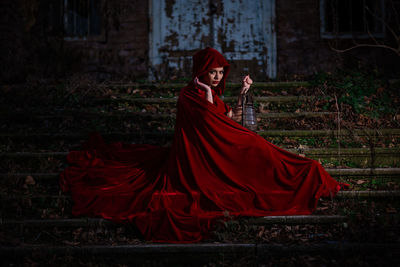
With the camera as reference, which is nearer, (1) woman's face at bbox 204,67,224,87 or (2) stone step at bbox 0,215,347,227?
(2) stone step at bbox 0,215,347,227

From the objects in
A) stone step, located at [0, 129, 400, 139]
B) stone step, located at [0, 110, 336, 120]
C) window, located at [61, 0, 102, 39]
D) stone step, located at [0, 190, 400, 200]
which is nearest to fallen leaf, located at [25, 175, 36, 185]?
stone step, located at [0, 190, 400, 200]

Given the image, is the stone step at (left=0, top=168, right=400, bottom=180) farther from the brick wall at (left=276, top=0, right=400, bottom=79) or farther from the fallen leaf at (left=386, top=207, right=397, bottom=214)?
the brick wall at (left=276, top=0, right=400, bottom=79)

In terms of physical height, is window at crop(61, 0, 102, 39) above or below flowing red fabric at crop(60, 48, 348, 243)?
above

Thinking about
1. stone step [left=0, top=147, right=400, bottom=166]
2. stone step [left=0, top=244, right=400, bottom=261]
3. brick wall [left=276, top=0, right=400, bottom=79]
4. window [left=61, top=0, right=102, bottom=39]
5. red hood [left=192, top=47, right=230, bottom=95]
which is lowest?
stone step [left=0, top=244, right=400, bottom=261]

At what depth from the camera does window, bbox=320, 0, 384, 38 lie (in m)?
7.01

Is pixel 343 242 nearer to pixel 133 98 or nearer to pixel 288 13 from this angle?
pixel 133 98

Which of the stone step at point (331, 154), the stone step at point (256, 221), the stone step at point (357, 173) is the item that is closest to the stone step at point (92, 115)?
the stone step at point (331, 154)

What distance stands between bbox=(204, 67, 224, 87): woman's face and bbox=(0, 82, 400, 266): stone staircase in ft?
3.98

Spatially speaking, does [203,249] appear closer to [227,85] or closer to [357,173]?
[357,173]

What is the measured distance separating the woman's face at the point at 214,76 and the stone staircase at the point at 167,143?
1.21 metres

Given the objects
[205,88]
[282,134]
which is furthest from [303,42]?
[205,88]

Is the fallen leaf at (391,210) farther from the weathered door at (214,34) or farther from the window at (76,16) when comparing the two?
the window at (76,16)

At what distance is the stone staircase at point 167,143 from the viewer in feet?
8.07

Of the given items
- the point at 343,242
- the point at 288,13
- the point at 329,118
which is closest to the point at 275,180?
the point at 343,242
